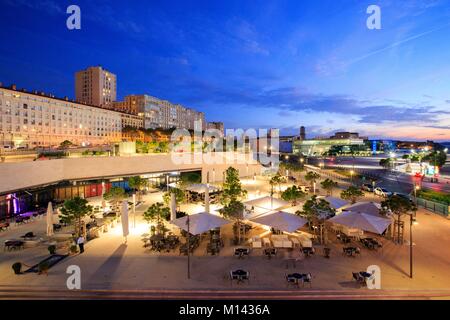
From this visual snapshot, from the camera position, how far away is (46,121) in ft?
256

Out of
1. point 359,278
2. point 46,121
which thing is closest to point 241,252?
point 359,278

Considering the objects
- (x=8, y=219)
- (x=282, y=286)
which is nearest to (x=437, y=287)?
(x=282, y=286)

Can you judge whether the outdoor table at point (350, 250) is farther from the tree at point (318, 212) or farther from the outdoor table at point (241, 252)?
the outdoor table at point (241, 252)

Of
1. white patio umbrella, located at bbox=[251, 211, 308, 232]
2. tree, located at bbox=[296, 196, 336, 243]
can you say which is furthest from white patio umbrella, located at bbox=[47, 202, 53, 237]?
tree, located at bbox=[296, 196, 336, 243]

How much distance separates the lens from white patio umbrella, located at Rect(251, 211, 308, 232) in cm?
1473

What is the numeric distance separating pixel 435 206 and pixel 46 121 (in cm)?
9281

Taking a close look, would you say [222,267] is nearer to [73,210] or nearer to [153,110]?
[73,210]

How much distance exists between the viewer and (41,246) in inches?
640

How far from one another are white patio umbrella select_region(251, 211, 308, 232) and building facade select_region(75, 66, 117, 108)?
128 m

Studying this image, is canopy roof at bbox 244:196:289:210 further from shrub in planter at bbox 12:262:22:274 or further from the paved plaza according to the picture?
shrub in planter at bbox 12:262:22:274

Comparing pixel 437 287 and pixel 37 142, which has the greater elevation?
pixel 37 142
